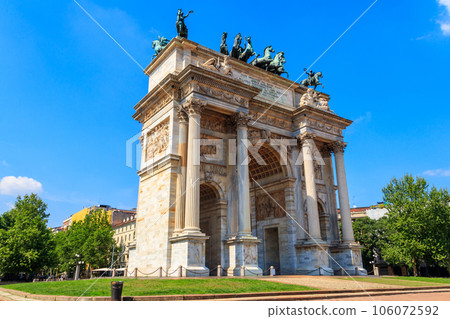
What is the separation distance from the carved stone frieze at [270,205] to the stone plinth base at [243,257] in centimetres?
749

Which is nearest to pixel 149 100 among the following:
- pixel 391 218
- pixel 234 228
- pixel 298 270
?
pixel 234 228

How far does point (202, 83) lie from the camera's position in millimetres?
22562

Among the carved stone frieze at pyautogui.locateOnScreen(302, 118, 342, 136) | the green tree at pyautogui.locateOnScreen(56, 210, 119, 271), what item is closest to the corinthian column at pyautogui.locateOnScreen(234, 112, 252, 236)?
the carved stone frieze at pyautogui.locateOnScreen(302, 118, 342, 136)

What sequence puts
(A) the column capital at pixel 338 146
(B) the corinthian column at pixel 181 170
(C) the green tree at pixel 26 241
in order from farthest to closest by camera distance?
(C) the green tree at pixel 26 241 < (A) the column capital at pixel 338 146 < (B) the corinthian column at pixel 181 170

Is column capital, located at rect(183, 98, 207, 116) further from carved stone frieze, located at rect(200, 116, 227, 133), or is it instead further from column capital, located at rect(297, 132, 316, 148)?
column capital, located at rect(297, 132, 316, 148)

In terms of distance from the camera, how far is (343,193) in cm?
2933

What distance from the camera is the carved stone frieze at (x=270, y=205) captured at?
28.0m

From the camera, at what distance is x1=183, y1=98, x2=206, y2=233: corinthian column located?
19.6 m

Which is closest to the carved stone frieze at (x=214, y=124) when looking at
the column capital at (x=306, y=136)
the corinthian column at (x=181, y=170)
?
the corinthian column at (x=181, y=170)

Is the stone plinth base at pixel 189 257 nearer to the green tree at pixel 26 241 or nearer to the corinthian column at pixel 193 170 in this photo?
the corinthian column at pixel 193 170

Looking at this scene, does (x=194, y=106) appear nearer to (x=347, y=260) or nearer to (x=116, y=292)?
(x=116, y=292)
